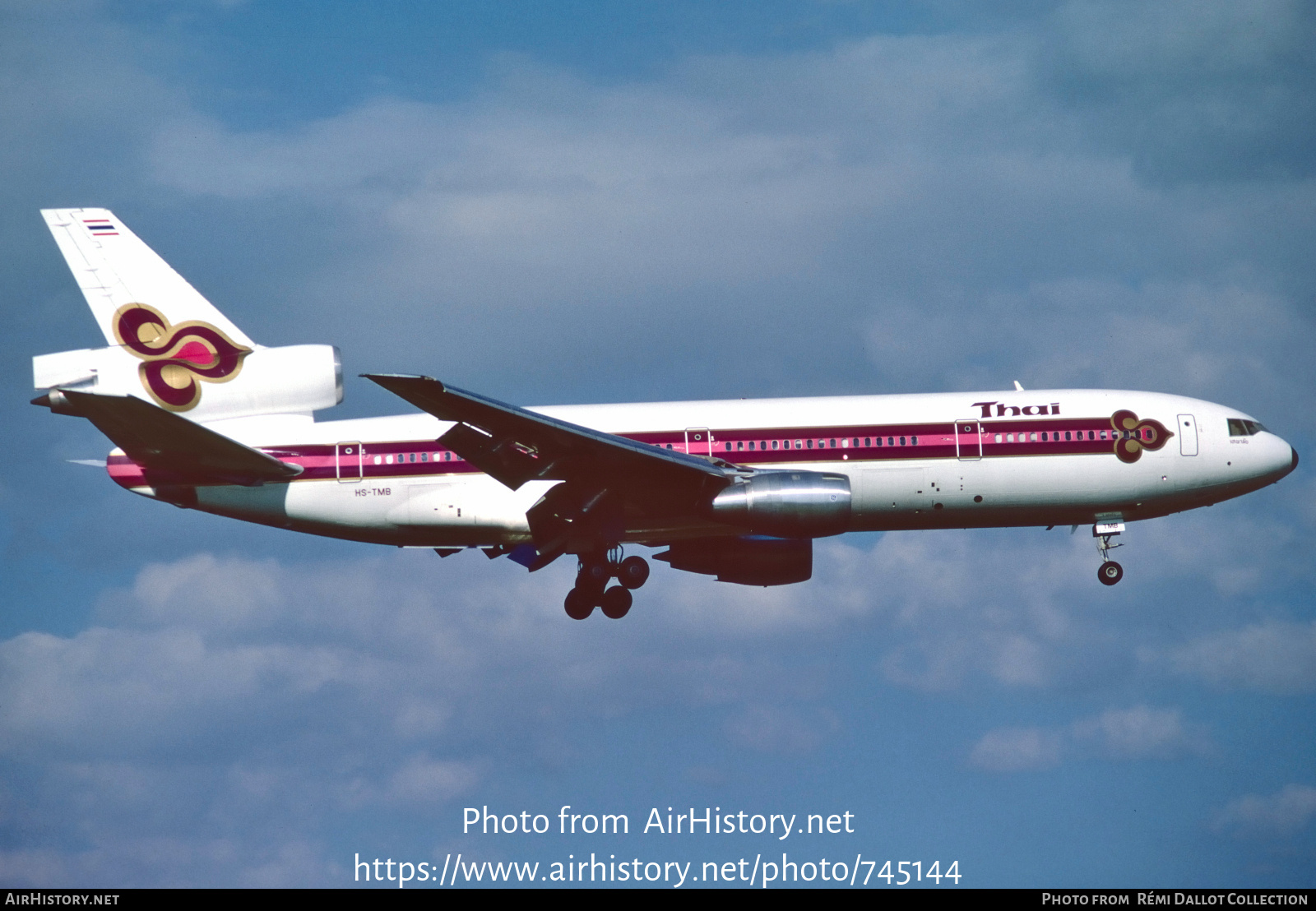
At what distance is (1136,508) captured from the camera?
36.0 meters

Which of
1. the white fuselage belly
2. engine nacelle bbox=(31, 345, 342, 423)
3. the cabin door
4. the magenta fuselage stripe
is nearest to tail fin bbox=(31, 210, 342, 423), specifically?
engine nacelle bbox=(31, 345, 342, 423)

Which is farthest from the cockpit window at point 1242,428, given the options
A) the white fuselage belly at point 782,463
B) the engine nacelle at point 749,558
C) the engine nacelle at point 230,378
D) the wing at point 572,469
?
the engine nacelle at point 230,378

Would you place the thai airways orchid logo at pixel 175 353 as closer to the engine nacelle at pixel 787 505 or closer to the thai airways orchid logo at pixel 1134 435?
the engine nacelle at pixel 787 505

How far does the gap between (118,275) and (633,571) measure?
576 inches

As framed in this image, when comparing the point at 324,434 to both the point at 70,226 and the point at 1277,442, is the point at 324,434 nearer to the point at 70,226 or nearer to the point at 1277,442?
the point at 70,226

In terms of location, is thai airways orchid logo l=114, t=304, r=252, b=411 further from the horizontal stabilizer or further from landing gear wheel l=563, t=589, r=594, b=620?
landing gear wheel l=563, t=589, r=594, b=620

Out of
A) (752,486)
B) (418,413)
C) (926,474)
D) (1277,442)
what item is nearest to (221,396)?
(418,413)

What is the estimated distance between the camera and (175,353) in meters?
34.7

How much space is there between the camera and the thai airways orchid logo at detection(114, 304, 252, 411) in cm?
3453

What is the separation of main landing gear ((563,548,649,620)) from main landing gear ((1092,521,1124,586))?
11.7m

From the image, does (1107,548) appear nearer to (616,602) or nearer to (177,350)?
(616,602)

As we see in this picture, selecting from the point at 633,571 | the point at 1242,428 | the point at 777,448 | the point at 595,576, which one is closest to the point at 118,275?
the point at 595,576

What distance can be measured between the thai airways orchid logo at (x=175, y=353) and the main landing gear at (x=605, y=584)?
9.85m

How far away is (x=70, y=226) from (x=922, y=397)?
70.6 feet
